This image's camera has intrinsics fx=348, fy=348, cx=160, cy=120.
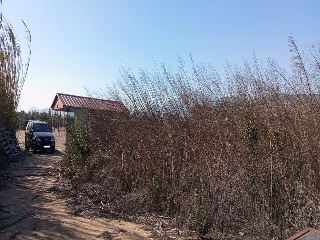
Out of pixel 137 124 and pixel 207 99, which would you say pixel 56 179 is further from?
pixel 207 99

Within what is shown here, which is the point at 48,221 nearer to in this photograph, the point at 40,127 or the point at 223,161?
the point at 223,161

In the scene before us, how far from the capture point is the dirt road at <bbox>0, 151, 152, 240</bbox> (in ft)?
18.8

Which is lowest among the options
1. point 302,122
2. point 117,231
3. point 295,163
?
point 117,231

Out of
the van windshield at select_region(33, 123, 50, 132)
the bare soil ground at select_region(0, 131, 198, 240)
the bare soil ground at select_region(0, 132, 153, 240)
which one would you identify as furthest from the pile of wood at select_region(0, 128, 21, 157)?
the bare soil ground at select_region(0, 131, 198, 240)

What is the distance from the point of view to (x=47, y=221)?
A: 632 centimetres

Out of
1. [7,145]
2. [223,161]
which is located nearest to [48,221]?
Answer: [223,161]

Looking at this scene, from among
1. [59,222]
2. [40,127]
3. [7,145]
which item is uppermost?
[40,127]

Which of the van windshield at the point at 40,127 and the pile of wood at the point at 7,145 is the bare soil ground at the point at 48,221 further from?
the van windshield at the point at 40,127

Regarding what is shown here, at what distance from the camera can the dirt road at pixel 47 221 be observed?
225 inches

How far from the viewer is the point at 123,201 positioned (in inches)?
289

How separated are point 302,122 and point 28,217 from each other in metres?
5.29

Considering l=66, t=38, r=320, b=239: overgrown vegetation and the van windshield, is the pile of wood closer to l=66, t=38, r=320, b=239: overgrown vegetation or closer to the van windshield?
the van windshield

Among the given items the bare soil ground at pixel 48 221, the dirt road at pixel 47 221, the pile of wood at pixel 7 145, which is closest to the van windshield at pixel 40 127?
the pile of wood at pixel 7 145

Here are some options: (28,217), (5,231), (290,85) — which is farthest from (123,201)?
(290,85)
